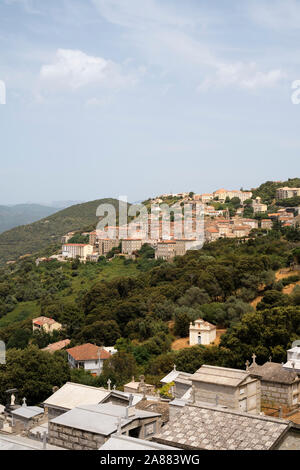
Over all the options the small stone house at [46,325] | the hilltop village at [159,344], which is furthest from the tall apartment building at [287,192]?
the small stone house at [46,325]

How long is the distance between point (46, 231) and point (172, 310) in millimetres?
84393

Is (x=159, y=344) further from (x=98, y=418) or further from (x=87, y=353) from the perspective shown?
(x=98, y=418)

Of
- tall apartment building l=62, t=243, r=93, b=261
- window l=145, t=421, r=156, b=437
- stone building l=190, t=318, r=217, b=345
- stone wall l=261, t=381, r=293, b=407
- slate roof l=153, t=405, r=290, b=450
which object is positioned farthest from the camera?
tall apartment building l=62, t=243, r=93, b=261

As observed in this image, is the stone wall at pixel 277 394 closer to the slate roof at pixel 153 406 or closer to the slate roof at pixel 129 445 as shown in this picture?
the slate roof at pixel 153 406

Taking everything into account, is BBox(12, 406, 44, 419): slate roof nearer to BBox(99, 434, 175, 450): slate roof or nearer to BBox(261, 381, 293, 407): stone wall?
BBox(261, 381, 293, 407): stone wall

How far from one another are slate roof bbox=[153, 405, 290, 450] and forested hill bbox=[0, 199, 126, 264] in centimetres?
8672

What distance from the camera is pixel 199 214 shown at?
67812 millimetres

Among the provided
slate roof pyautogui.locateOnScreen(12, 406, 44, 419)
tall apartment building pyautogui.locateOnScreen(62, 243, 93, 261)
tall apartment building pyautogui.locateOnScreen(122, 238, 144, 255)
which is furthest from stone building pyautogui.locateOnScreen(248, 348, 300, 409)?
tall apartment building pyautogui.locateOnScreen(62, 243, 93, 261)

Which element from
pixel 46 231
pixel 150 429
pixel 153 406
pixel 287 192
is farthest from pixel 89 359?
pixel 46 231

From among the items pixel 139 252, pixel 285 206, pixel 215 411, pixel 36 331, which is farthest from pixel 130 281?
pixel 285 206

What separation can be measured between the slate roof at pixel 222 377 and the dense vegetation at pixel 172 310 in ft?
19.3

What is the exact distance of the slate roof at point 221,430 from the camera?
5406mm

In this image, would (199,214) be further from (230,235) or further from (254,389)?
(254,389)

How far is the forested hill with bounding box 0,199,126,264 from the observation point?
96.2m
